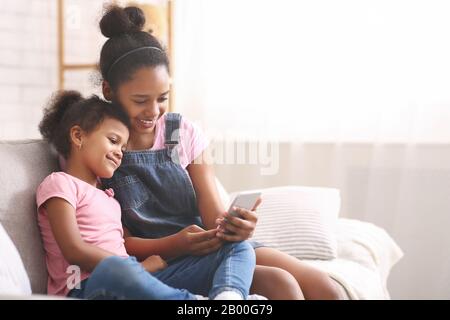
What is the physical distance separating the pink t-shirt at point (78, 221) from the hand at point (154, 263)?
0.17 ft

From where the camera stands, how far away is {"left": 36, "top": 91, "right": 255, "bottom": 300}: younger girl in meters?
1.34

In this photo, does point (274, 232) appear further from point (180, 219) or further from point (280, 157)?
point (280, 157)

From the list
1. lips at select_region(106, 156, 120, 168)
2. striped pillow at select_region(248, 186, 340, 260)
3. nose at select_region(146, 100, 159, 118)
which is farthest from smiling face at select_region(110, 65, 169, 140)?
striped pillow at select_region(248, 186, 340, 260)

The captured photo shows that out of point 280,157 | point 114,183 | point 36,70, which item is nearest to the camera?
point 114,183

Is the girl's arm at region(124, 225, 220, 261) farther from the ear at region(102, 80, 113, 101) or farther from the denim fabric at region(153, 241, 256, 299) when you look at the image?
the ear at region(102, 80, 113, 101)

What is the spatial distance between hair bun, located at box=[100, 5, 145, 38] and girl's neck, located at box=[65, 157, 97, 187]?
335mm

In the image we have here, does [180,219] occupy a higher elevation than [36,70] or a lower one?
lower

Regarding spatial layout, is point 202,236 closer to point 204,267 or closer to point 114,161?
point 204,267

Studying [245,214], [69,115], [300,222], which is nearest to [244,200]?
[245,214]

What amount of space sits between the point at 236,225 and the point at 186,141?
297 mm

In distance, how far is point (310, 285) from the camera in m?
1.50

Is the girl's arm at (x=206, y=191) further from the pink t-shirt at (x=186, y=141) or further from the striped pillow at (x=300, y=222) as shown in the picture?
the striped pillow at (x=300, y=222)
